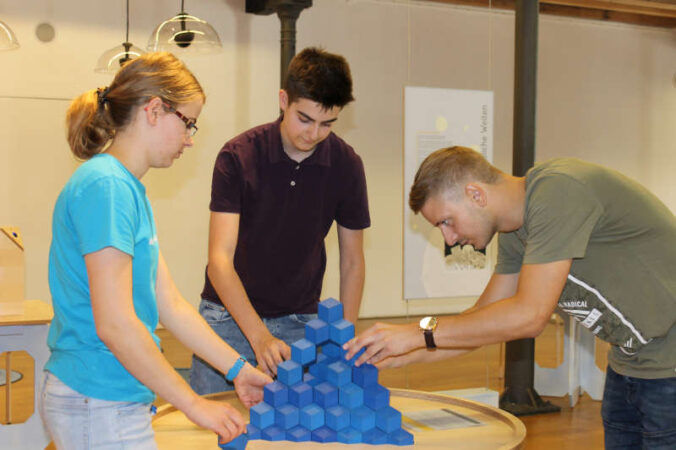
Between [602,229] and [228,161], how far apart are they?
3.79 feet

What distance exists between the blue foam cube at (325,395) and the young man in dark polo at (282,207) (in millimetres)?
499

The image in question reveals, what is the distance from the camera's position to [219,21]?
7.04 meters

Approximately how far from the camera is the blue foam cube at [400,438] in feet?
5.81

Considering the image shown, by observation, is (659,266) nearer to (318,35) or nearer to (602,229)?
(602,229)

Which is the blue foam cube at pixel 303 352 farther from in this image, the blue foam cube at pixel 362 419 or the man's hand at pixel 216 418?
the man's hand at pixel 216 418

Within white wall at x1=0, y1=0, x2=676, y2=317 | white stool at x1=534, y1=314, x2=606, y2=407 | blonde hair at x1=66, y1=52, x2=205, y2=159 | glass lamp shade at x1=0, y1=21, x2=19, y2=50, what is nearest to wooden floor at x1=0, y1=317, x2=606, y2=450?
white stool at x1=534, y1=314, x2=606, y2=407

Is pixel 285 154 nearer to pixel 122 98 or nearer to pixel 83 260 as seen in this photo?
pixel 122 98

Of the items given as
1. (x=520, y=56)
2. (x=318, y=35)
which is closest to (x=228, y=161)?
(x=520, y=56)

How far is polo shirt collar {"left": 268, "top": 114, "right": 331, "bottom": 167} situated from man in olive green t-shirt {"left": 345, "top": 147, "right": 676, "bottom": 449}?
591mm

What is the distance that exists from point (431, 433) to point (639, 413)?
58 centimetres

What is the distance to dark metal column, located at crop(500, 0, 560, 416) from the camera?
4.98m

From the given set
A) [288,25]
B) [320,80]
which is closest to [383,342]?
[320,80]

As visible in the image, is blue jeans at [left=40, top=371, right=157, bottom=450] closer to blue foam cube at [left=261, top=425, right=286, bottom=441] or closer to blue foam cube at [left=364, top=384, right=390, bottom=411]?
blue foam cube at [left=261, top=425, right=286, bottom=441]

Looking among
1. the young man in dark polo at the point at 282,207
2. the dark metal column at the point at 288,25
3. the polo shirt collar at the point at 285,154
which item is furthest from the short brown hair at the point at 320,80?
the dark metal column at the point at 288,25
